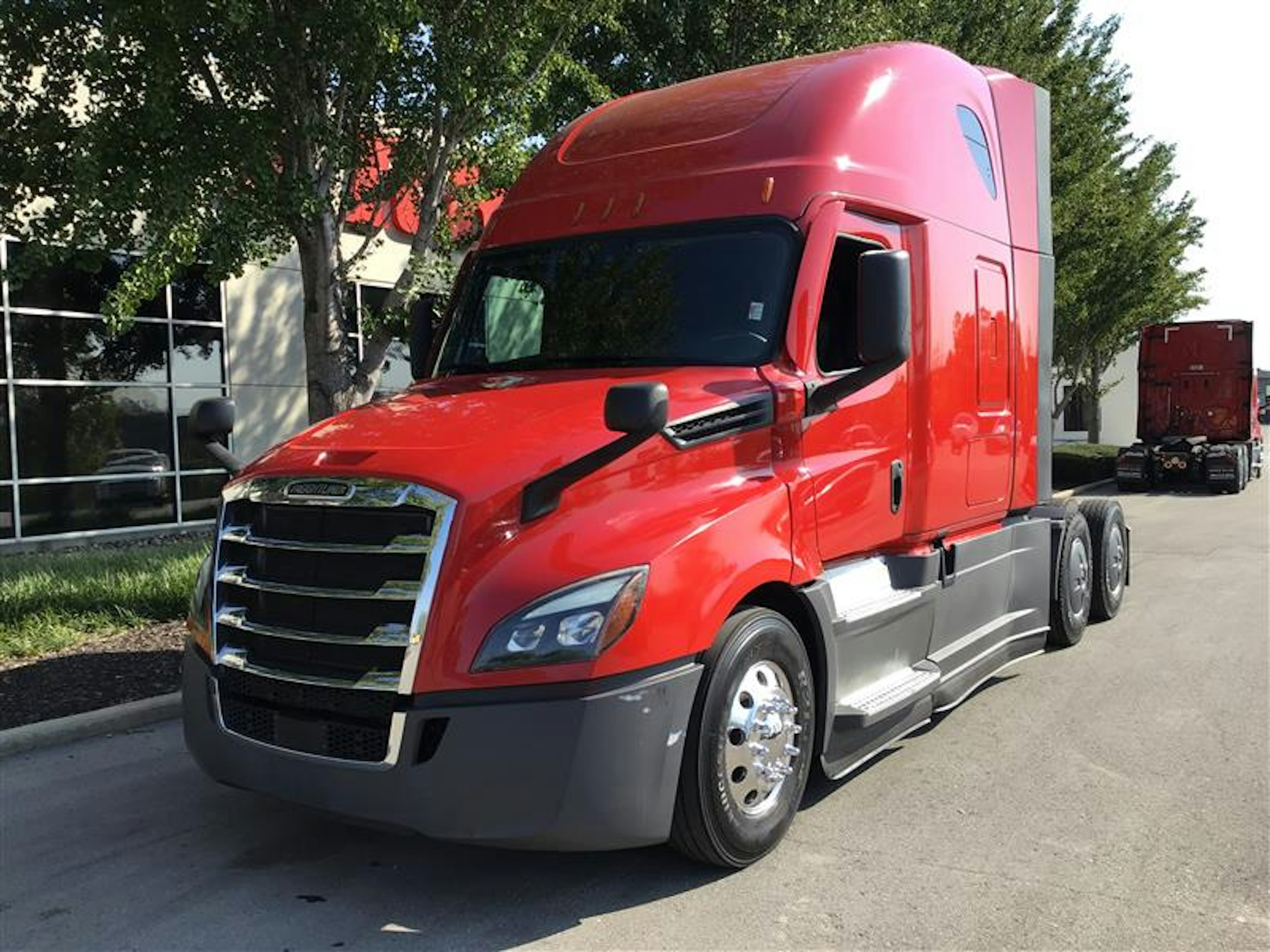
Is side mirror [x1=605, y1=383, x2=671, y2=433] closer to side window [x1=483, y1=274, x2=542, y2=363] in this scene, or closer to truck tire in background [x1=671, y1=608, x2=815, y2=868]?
truck tire in background [x1=671, y1=608, x2=815, y2=868]

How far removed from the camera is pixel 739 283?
14.3ft

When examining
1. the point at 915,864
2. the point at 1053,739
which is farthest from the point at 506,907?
the point at 1053,739

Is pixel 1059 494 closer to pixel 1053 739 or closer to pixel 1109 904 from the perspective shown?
pixel 1053 739

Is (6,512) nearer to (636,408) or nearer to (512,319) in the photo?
(512,319)

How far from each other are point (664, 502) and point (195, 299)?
13.4 m

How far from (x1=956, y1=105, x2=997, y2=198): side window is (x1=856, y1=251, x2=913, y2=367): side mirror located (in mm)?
2131

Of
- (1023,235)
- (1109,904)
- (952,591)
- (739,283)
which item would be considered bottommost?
(1109,904)

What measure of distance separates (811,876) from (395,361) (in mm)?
14257

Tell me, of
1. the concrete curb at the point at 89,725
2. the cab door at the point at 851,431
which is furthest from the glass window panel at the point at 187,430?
the cab door at the point at 851,431

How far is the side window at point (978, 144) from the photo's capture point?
5824 millimetres

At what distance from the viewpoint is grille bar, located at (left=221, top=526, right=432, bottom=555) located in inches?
134

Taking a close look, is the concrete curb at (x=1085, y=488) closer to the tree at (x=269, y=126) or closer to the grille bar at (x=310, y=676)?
the tree at (x=269, y=126)

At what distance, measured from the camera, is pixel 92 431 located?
1398 cm

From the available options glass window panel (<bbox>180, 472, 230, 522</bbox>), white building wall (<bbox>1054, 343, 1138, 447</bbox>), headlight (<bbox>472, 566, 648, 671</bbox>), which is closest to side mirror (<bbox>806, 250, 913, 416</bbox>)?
headlight (<bbox>472, 566, 648, 671</bbox>)
